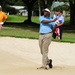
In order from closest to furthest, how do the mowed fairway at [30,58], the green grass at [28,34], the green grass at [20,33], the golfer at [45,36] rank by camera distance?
1. the mowed fairway at [30,58]
2. the golfer at [45,36]
3. the green grass at [28,34]
4. the green grass at [20,33]

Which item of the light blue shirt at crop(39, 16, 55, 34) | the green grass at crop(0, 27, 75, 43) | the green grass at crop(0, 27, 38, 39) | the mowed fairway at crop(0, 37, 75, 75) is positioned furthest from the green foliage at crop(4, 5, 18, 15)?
the light blue shirt at crop(39, 16, 55, 34)

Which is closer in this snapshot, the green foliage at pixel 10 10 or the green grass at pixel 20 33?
the green grass at pixel 20 33

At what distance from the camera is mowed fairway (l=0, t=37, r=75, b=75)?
1092 centimetres

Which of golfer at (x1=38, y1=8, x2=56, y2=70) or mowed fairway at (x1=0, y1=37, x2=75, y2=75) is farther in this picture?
golfer at (x1=38, y1=8, x2=56, y2=70)

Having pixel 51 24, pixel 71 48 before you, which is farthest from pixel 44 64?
pixel 71 48

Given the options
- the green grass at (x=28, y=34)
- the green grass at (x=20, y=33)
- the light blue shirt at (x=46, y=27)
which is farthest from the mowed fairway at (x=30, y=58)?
the green grass at (x=20, y=33)

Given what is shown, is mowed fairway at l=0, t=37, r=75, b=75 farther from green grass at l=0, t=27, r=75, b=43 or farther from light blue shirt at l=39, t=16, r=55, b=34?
green grass at l=0, t=27, r=75, b=43

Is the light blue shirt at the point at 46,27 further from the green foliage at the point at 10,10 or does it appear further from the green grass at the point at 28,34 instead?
the green foliage at the point at 10,10

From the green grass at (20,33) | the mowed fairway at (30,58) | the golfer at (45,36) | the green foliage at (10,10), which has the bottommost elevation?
the green foliage at (10,10)

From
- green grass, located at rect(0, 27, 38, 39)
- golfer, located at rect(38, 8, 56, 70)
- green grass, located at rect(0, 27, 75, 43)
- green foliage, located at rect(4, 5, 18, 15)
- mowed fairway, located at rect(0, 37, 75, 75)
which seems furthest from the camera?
green foliage, located at rect(4, 5, 18, 15)

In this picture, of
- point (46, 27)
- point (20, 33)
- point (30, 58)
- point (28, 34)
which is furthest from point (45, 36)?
point (20, 33)

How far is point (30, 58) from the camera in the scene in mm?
13797

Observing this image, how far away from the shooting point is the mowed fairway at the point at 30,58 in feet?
35.8

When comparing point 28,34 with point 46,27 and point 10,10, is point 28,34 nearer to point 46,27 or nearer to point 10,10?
point 46,27
